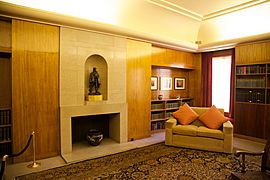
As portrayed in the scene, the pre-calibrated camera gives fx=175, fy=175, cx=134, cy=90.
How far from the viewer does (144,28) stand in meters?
4.77

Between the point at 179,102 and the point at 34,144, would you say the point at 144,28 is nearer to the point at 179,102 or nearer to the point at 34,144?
the point at 179,102

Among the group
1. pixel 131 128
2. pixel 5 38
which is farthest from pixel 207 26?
pixel 5 38

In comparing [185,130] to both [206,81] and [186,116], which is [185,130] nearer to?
[186,116]

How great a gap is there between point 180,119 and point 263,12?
132 inches

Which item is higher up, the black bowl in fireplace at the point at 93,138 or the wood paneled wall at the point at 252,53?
the wood paneled wall at the point at 252,53

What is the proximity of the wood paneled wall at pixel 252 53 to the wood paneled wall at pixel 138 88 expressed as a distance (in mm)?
2660

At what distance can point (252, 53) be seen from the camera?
4.87m

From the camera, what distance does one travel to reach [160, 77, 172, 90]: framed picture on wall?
20.3 feet

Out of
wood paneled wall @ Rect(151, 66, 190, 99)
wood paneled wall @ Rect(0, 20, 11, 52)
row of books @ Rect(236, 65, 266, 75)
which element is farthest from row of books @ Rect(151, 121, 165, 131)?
wood paneled wall @ Rect(0, 20, 11, 52)

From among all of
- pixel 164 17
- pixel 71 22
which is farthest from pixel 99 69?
pixel 164 17

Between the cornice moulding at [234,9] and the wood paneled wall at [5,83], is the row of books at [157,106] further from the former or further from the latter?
the wood paneled wall at [5,83]

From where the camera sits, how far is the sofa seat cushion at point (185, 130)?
4.14m

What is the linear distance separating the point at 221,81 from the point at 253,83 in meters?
1.32

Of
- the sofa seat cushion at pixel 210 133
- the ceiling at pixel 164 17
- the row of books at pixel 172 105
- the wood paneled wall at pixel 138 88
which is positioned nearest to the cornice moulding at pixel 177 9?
the ceiling at pixel 164 17
